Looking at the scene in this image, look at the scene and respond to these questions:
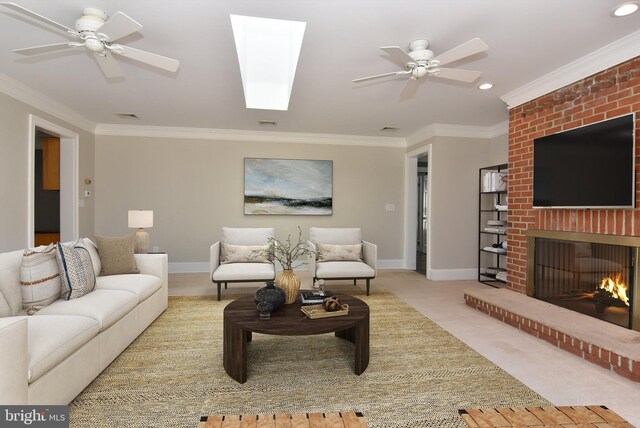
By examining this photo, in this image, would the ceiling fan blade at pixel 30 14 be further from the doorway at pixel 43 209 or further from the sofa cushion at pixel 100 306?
the doorway at pixel 43 209

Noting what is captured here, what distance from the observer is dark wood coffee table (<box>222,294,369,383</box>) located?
7.18ft

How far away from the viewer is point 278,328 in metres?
2.20

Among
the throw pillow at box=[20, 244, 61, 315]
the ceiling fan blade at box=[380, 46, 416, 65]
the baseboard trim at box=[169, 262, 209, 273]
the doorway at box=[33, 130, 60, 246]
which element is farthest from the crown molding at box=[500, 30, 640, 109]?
the doorway at box=[33, 130, 60, 246]

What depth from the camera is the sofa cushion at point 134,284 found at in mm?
2891

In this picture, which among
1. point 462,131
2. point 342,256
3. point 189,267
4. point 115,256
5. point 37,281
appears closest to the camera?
point 37,281

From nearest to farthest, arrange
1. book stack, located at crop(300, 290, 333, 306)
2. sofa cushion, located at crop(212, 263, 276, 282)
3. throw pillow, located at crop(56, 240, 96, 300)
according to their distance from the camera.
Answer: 1. throw pillow, located at crop(56, 240, 96, 300)
2. book stack, located at crop(300, 290, 333, 306)
3. sofa cushion, located at crop(212, 263, 276, 282)

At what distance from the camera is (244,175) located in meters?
5.93

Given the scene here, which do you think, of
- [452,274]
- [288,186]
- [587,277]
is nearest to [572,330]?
[587,277]

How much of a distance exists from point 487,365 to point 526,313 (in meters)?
1.00

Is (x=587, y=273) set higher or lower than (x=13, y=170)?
lower

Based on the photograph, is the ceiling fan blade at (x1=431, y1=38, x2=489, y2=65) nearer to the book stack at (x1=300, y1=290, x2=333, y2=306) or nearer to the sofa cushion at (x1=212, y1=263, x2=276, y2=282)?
the book stack at (x1=300, y1=290, x2=333, y2=306)

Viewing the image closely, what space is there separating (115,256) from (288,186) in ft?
10.5

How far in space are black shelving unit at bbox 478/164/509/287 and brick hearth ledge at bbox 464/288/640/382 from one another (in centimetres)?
144

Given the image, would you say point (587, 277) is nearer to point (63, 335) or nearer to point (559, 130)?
point (559, 130)
